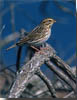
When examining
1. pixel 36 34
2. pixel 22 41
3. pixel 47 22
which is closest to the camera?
pixel 22 41

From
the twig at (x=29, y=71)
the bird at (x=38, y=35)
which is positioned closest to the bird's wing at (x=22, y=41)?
the bird at (x=38, y=35)

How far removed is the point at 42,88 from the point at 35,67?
1.40 metres

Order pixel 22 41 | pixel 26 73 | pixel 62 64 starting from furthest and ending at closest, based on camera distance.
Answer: pixel 22 41, pixel 62 64, pixel 26 73

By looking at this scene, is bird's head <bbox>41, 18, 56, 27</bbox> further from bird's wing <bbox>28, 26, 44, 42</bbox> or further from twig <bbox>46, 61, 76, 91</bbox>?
twig <bbox>46, 61, 76, 91</bbox>

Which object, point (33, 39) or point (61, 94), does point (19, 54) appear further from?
point (61, 94)

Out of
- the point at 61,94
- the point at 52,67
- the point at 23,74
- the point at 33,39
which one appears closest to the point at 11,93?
the point at 23,74

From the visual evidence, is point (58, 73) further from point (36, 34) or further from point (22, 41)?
point (36, 34)

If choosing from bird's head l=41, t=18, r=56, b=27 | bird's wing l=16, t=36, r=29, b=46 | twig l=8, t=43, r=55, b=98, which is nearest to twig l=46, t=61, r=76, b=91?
twig l=8, t=43, r=55, b=98

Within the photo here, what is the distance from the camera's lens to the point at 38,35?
4.77m

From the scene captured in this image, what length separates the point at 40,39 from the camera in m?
4.68

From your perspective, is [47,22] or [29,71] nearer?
[29,71]

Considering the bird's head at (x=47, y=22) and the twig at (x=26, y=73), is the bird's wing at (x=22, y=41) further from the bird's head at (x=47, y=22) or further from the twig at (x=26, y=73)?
the bird's head at (x=47, y=22)

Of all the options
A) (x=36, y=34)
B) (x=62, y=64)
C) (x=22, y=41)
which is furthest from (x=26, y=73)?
(x=36, y=34)

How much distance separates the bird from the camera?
14.6 feet
